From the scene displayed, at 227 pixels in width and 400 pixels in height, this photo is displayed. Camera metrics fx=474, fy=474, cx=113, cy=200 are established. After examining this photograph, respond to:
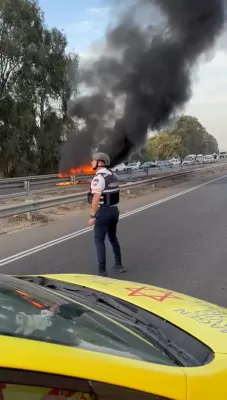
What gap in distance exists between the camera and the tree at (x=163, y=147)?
9938 centimetres

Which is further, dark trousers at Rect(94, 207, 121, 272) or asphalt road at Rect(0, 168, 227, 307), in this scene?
dark trousers at Rect(94, 207, 121, 272)

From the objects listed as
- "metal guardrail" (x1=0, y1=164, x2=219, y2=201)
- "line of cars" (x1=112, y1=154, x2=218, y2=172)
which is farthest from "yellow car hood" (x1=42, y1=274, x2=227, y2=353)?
"line of cars" (x1=112, y1=154, x2=218, y2=172)

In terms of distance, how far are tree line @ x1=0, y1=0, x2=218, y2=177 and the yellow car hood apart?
27412 mm

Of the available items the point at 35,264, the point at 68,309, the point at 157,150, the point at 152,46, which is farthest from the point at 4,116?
the point at 157,150

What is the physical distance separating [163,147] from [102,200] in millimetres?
94929

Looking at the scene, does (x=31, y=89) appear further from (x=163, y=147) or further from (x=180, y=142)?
(x=180, y=142)

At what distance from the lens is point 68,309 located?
6.92 ft

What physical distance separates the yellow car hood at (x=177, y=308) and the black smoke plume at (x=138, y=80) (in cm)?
2632

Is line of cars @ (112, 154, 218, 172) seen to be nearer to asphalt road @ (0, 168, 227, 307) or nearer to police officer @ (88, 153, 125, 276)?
asphalt road @ (0, 168, 227, 307)

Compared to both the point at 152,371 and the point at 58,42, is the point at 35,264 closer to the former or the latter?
the point at 152,371

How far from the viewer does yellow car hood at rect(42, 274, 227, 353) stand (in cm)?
209

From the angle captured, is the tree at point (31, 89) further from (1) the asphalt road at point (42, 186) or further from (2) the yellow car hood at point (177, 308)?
(2) the yellow car hood at point (177, 308)

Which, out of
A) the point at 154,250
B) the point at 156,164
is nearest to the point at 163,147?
the point at 156,164

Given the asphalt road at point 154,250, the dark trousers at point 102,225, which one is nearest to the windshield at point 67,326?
the asphalt road at point 154,250
